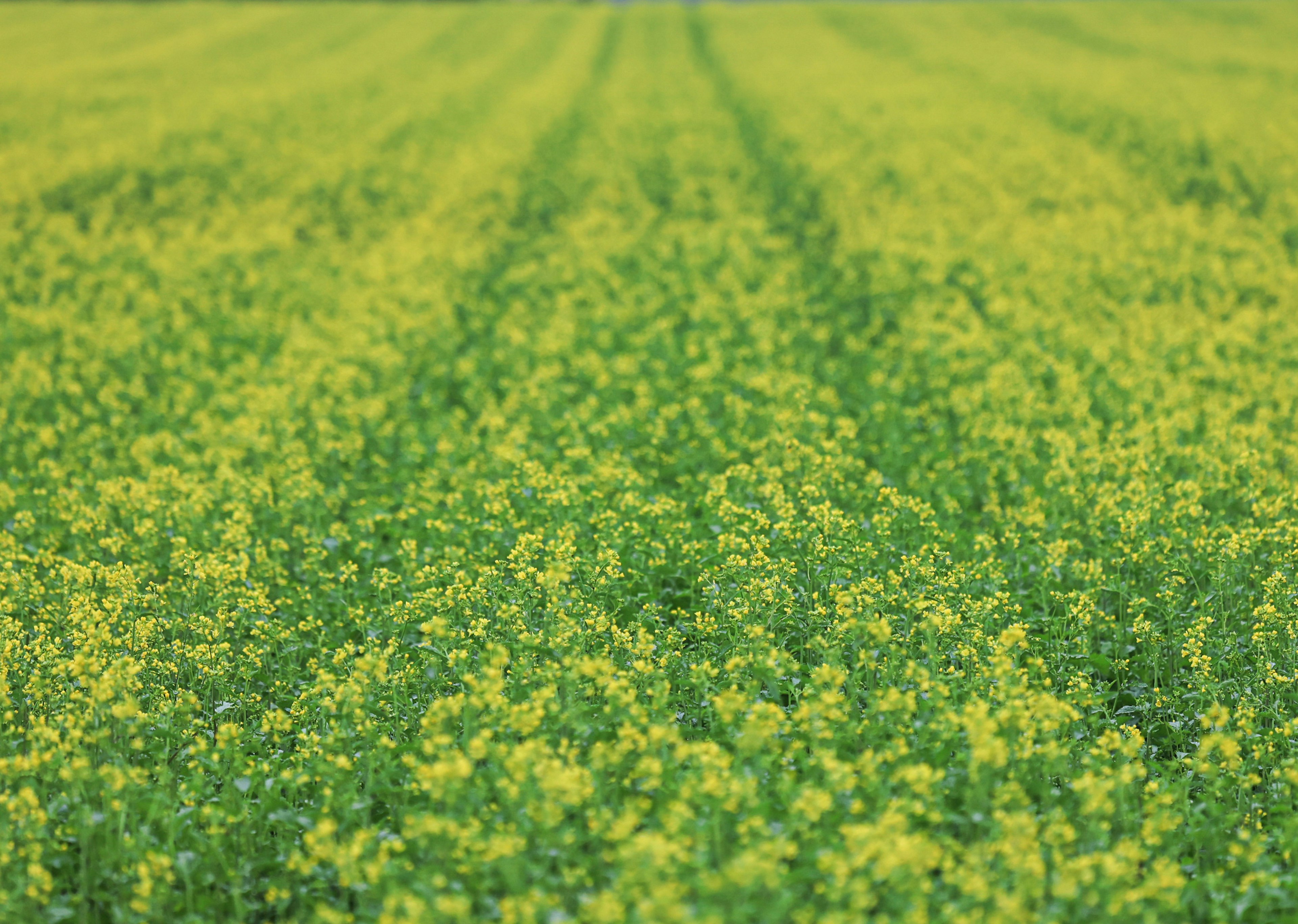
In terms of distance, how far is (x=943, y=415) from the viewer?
1155 cm

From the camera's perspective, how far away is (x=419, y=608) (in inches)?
295

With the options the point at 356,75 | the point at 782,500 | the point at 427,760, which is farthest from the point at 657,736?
the point at 356,75

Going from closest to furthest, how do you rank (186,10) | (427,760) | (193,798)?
(193,798), (427,760), (186,10)

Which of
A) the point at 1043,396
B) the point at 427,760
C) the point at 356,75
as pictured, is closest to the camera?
the point at 427,760

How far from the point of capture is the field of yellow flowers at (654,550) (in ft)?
17.0

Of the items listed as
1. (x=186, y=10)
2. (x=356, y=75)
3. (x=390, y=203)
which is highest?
(x=186, y=10)

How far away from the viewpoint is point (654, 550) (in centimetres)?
833

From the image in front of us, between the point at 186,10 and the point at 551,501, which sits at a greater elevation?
the point at 186,10

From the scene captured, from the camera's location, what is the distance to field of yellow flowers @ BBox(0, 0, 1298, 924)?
520 cm

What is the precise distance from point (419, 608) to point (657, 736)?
2699 mm

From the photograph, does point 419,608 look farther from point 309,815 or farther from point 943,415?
point 943,415

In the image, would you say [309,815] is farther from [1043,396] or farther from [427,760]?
[1043,396]

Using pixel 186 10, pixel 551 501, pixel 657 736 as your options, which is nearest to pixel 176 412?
pixel 551 501

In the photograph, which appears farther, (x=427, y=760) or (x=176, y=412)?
(x=176, y=412)
